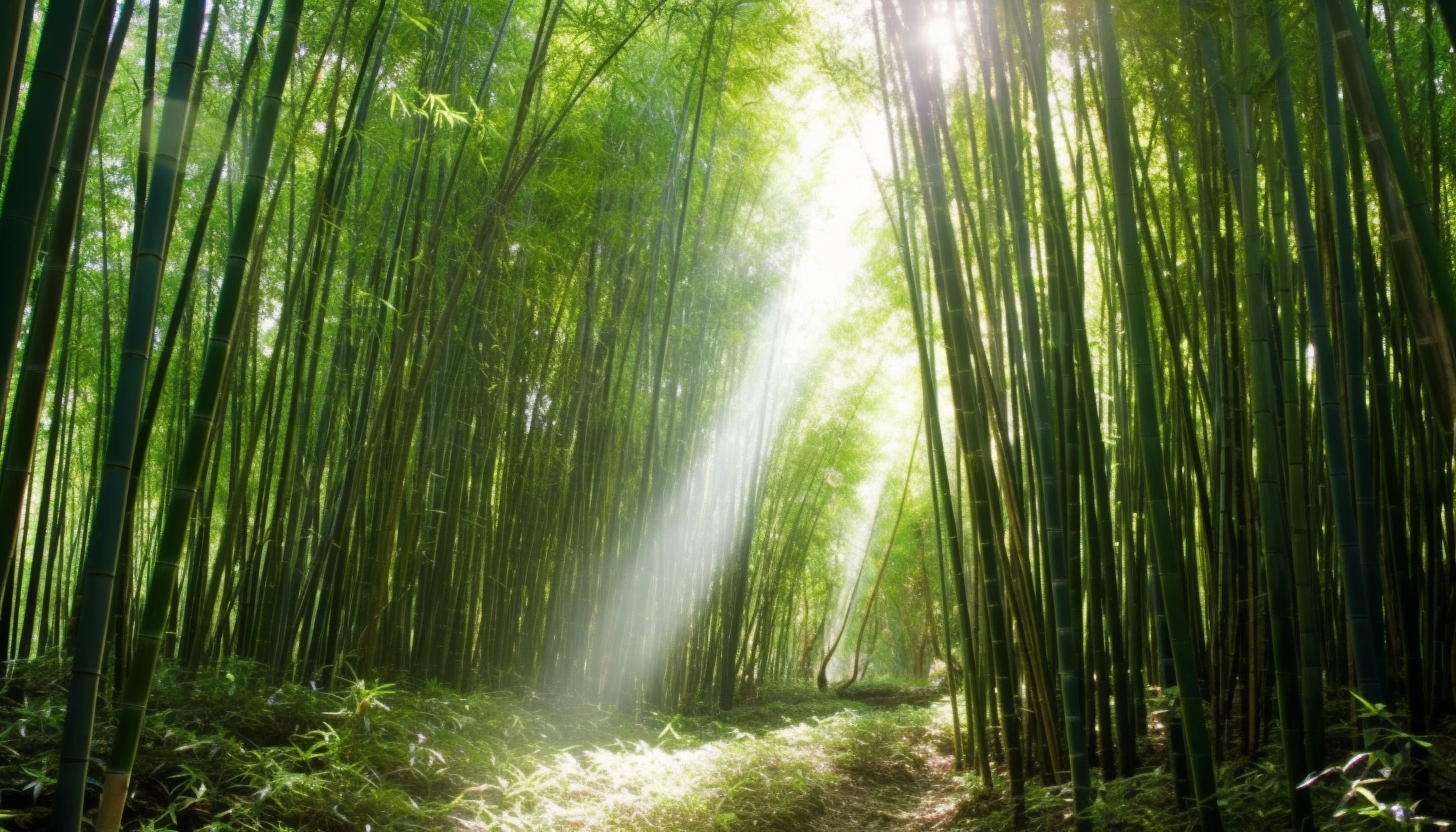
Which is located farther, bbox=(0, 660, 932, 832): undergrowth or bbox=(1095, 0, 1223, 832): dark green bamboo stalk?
bbox=(0, 660, 932, 832): undergrowth

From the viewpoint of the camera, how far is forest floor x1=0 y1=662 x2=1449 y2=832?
75.4 inches

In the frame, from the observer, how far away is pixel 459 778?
101 inches

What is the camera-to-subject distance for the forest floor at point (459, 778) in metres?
1.92

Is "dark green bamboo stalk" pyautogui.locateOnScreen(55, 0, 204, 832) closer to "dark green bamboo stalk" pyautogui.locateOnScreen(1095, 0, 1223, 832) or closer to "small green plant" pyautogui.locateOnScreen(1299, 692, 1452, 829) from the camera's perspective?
"dark green bamboo stalk" pyautogui.locateOnScreen(1095, 0, 1223, 832)

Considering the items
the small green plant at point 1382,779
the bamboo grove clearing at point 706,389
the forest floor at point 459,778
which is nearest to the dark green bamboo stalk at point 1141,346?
the bamboo grove clearing at point 706,389

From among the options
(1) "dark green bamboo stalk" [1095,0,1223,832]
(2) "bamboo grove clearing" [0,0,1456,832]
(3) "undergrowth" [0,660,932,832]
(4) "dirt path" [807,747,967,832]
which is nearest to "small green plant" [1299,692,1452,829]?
(2) "bamboo grove clearing" [0,0,1456,832]

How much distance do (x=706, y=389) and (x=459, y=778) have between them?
3.74 metres

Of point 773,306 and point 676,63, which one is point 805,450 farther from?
point 676,63

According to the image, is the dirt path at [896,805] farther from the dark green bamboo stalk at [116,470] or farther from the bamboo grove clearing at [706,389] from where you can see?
the dark green bamboo stalk at [116,470]

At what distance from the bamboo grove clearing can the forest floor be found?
2 centimetres

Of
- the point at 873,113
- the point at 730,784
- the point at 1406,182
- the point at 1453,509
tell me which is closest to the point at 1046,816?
the point at 730,784

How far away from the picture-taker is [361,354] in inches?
150

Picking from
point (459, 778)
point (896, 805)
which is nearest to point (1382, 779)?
point (459, 778)

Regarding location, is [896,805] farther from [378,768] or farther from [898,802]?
[378,768]
